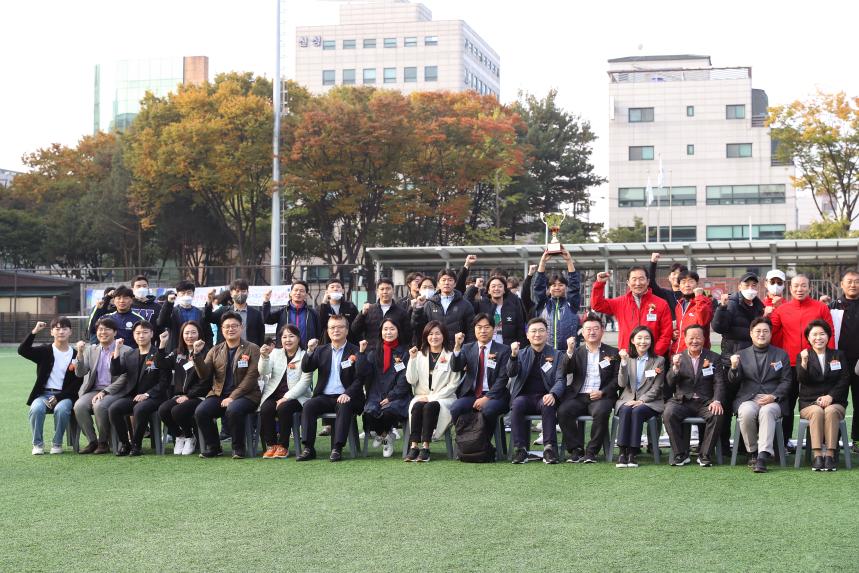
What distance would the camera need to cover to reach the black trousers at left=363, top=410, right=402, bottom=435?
8.75 metres

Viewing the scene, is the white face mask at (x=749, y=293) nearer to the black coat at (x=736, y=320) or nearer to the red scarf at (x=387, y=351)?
the black coat at (x=736, y=320)

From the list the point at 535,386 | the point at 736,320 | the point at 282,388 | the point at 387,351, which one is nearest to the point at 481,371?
the point at 535,386

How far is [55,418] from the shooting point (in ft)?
30.0

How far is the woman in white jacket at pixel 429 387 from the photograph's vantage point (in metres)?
8.48

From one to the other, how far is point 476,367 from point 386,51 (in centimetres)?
6104

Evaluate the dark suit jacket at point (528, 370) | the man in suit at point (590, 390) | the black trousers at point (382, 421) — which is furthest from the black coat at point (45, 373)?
the man in suit at point (590, 390)

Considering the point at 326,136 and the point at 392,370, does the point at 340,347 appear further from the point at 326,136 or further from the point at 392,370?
the point at 326,136

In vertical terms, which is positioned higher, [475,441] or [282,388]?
[282,388]

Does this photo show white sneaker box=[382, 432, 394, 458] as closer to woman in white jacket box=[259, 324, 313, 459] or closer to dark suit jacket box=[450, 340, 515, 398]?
dark suit jacket box=[450, 340, 515, 398]

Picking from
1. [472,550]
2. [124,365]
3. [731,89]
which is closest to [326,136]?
[124,365]

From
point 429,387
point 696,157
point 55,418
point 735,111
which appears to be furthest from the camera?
point 696,157

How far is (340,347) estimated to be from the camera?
905cm

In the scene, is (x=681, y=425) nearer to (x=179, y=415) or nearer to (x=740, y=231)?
(x=179, y=415)

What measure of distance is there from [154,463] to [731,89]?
154 ft
